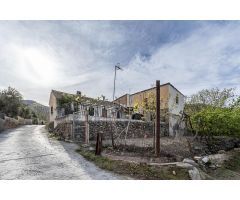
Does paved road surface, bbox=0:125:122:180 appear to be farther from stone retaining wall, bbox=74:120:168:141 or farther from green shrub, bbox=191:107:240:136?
green shrub, bbox=191:107:240:136

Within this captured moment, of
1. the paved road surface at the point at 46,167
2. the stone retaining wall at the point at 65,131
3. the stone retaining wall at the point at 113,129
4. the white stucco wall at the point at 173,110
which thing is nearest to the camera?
the paved road surface at the point at 46,167

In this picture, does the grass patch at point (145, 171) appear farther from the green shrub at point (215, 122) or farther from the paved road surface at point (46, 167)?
the green shrub at point (215, 122)

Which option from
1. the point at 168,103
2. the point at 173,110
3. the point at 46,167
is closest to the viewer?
the point at 46,167

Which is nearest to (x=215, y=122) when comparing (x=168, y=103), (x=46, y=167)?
(x=168, y=103)

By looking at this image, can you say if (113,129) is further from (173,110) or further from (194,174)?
(194,174)

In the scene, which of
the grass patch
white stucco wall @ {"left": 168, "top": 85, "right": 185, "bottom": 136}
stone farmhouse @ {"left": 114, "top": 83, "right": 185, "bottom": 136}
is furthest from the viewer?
white stucco wall @ {"left": 168, "top": 85, "right": 185, "bottom": 136}

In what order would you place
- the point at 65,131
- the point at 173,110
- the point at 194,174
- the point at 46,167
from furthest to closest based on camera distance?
1. the point at 173,110
2. the point at 65,131
3. the point at 46,167
4. the point at 194,174

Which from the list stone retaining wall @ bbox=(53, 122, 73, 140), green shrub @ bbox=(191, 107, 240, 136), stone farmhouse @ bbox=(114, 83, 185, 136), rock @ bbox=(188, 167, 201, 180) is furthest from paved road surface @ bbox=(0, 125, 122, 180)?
stone farmhouse @ bbox=(114, 83, 185, 136)

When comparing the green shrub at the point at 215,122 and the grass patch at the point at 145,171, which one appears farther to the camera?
the green shrub at the point at 215,122

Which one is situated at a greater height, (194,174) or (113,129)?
(113,129)

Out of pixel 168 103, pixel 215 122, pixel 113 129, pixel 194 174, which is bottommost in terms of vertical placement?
pixel 194 174

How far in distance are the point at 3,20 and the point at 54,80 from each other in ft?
8.35

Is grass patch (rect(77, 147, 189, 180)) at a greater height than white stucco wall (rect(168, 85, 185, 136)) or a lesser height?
lesser


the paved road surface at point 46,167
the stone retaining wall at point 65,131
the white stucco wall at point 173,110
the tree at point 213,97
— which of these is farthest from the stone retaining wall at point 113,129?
the tree at point 213,97
